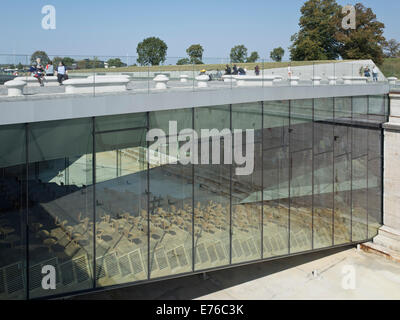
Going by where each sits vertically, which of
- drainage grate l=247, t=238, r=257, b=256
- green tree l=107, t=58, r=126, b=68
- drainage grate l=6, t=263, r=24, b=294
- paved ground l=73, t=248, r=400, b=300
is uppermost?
green tree l=107, t=58, r=126, b=68

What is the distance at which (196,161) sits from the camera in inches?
691

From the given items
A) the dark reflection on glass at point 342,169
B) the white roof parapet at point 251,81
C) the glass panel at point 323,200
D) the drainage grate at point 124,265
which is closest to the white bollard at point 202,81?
the white roof parapet at point 251,81

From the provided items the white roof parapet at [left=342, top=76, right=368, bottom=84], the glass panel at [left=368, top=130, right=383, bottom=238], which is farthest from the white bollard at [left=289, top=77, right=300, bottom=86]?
the glass panel at [left=368, top=130, right=383, bottom=238]

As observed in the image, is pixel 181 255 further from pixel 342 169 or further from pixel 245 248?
pixel 342 169

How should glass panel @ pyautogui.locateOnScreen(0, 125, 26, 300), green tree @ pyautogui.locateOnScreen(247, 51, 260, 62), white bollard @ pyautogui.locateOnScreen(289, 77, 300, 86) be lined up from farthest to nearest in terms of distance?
green tree @ pyautogui.locateOnScreen(247, 51, 260, 62), white bollard @ pyautogui.locateOnScreen(289, 77, 300, 86), glass panel @ pyautogui.locateOnScreen(0, 125, 26, 300)

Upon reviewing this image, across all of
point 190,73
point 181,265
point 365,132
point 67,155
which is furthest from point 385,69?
point 67,155

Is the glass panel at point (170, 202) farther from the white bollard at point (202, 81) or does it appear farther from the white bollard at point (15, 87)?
the white bollard at point (15, 87)

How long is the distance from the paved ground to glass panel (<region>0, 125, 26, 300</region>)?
21.7 feet

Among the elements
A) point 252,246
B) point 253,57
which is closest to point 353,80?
point 252,246

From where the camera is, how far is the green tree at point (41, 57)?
1451cm

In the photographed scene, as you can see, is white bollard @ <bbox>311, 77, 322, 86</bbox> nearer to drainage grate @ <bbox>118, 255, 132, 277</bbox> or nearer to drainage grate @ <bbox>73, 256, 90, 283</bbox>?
drainage grate @ <bbox>118, 255, 132, 277</bbox>

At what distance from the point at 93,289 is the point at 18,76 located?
706 cm

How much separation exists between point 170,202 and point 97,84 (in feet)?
16.6

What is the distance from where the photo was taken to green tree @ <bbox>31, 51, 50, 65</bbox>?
14511 mm
